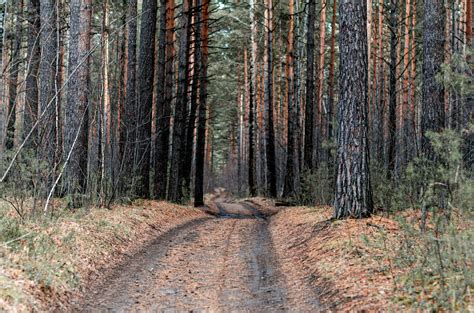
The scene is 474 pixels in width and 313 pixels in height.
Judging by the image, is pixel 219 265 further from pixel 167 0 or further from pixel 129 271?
pixel 167 0

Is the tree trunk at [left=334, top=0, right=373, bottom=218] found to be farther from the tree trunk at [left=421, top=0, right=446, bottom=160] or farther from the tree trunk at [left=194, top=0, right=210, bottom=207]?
the tree trunk at [left=194, top=0, right=210, bottom=207]

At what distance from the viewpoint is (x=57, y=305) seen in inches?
209

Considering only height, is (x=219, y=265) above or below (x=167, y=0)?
below

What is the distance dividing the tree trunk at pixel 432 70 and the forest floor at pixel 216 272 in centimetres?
287

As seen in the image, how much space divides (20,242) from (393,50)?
17.3m

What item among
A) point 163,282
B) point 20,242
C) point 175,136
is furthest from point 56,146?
point 175,136

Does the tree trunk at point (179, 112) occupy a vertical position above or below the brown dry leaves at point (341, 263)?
above

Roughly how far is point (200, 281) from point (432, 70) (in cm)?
663

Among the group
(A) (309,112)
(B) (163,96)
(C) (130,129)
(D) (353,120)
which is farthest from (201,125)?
(D) (353,120)

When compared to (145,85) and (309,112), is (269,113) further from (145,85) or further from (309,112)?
(145,85)

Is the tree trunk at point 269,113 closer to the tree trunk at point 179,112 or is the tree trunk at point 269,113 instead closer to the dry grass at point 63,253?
the tree trunk at point 179,112

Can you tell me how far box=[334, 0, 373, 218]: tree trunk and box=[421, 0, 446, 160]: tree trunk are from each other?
6.71 ft

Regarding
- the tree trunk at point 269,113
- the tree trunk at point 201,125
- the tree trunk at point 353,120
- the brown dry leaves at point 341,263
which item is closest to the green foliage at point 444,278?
the brown dry leaves at point 341,263

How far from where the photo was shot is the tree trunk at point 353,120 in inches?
339
